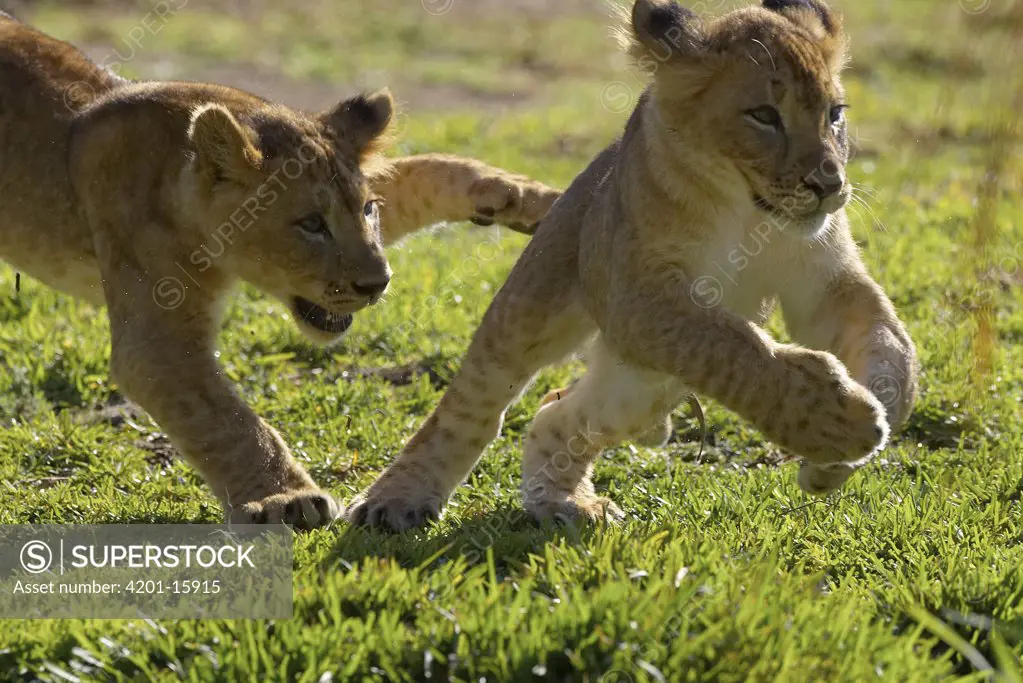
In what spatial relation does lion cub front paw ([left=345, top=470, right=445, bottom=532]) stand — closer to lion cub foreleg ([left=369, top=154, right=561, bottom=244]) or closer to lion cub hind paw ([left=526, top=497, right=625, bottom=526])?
lion cub hind paw ([left=526, top=497, right=625, bottom=526])

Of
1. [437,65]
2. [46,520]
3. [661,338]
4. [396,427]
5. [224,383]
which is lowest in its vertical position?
[437,65]

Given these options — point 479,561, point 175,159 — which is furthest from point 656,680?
point 175,159

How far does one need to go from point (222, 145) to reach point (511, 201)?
51.3 inches

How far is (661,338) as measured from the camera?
4184mm

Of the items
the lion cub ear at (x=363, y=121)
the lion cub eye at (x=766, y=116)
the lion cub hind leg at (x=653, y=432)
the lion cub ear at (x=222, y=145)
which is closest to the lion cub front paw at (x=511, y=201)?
the lion cub ear at (x=363, y=121)

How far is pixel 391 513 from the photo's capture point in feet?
15.3

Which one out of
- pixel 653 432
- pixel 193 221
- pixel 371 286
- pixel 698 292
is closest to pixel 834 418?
pixel 698 292

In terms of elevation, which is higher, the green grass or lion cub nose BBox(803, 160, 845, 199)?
lion cub nose BBox(803, 160, 845, 199)

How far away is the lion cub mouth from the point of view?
4.99 metres

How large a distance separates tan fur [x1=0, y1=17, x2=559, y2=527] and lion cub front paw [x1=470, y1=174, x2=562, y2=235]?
15.2 inches

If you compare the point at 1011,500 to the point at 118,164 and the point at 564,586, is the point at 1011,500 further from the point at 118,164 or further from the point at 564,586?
the point at 118,164

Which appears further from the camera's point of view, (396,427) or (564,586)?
(396,427)

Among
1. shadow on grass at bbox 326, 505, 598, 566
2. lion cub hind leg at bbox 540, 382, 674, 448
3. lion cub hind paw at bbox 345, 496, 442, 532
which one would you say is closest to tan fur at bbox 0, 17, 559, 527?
lion cub hind paw at bbox 345, 496, 442, 532

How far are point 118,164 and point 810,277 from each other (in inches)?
Result: 96.5
